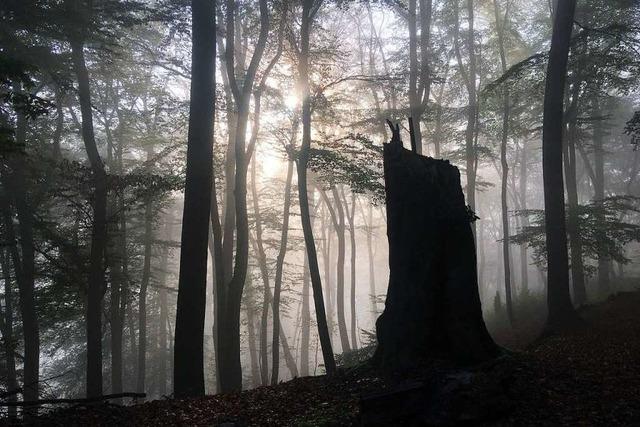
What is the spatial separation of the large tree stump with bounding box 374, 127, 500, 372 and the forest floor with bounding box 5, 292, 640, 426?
0.57 metres

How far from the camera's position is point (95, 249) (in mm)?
10047

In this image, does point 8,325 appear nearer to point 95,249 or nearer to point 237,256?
point 95,249

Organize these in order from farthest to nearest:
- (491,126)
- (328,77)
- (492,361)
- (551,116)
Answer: (491,126) < (328,77) < (551,116) < (492,361)

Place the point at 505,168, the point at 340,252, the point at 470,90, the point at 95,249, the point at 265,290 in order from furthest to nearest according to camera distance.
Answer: the point at 340,252 < the point at 265,290 < the point at 470,90 < the point at 505,168 < the point at 95,249

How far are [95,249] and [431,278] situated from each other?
8.43 m

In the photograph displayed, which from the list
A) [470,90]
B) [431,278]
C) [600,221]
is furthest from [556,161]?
[470,90]

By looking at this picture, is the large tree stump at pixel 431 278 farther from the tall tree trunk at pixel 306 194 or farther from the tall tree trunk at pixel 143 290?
the tall tree trunk at pixel 143 290

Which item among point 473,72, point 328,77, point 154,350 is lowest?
point 154,350

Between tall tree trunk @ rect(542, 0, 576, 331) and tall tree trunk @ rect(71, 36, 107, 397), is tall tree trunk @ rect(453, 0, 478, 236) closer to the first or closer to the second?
tall tree trunk @ rect(542, 0, 576, 331)

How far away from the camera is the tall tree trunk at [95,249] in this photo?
1007 centimetres

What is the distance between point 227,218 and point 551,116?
11481mm

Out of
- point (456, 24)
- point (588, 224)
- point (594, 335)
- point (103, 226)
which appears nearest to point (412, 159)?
point (594, 335)

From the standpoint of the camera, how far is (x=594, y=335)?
29.0 feet

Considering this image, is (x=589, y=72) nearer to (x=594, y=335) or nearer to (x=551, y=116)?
(x=551, y=116)
